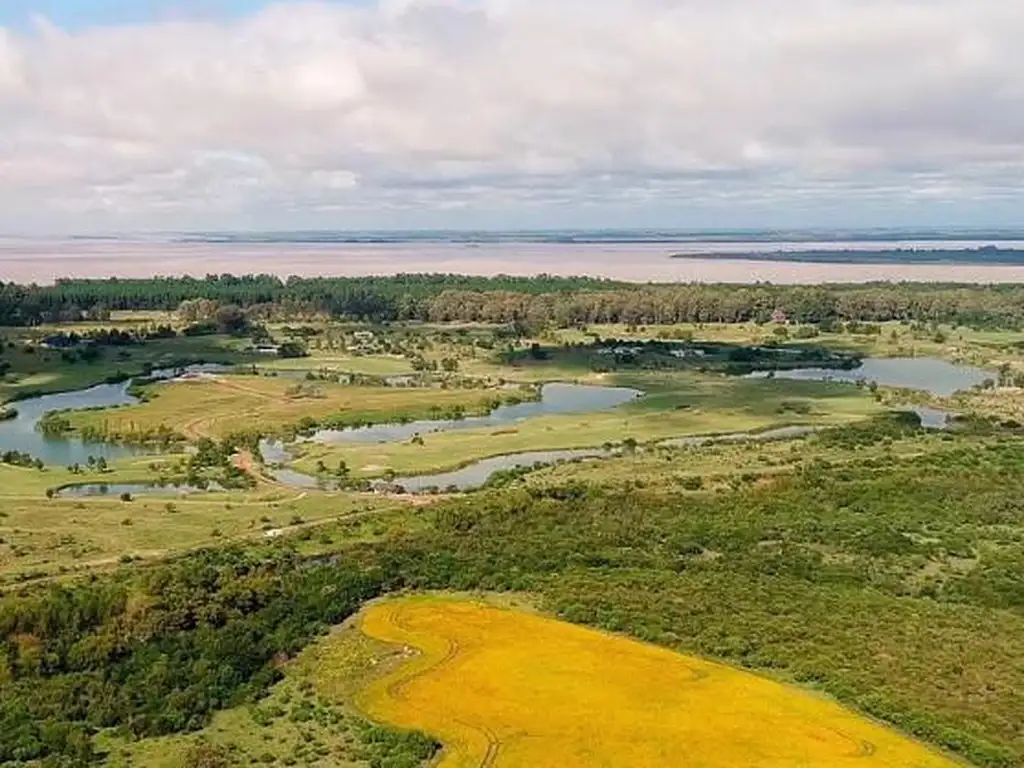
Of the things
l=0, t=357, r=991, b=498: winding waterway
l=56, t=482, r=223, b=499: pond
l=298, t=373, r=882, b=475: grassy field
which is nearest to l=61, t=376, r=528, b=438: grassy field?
l=0, t=357, r=991, b=498: winding waterway

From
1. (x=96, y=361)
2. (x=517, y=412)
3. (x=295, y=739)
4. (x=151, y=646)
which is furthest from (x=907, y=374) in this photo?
(x=295, y=739)

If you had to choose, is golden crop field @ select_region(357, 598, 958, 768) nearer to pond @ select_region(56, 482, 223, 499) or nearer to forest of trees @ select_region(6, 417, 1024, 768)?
forest of trees @ select_region(6, 417, 1024, 768)

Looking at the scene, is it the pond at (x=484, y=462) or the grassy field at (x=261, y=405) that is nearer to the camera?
the pond at (x=484, y=462)

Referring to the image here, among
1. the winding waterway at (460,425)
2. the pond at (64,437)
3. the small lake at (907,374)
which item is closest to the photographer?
the winding waterway at (460,425)

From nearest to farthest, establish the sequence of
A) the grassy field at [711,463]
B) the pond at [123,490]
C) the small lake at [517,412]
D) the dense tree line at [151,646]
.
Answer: the dense tree line at [151,646] → the pond at [123,490] → the grassy field at [711,463] → the small lake at [517,412]

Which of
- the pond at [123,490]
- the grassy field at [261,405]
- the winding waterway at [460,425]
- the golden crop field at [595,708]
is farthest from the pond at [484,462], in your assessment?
the golden crop field at [595,708]

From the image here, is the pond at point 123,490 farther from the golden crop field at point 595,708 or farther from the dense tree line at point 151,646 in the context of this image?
the golden crop field at point 595,708

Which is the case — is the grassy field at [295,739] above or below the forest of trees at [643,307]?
below

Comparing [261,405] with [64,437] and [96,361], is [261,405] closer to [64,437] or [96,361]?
[64,437]

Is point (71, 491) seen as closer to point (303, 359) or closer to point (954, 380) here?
point (303, 359)
